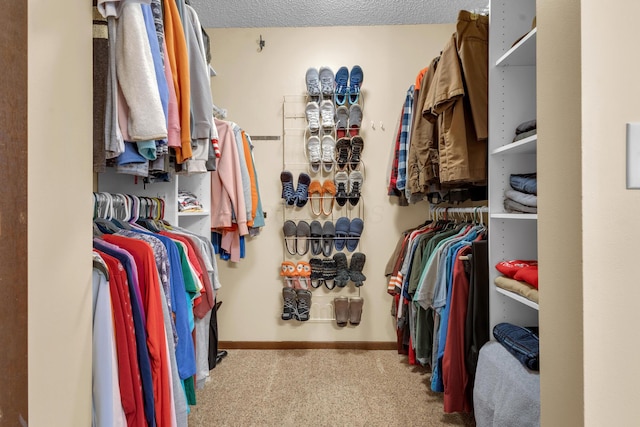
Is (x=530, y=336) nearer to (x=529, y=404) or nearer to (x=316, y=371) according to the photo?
(x=529, y=404)

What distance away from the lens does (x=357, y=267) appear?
326 centimetres

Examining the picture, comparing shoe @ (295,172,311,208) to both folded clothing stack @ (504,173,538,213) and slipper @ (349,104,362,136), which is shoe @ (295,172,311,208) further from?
folded clothing stack @ (504,173,538,213)

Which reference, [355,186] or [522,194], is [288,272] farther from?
[522,194]

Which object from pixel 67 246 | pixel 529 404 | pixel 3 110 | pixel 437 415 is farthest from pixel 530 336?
pixel 3 110

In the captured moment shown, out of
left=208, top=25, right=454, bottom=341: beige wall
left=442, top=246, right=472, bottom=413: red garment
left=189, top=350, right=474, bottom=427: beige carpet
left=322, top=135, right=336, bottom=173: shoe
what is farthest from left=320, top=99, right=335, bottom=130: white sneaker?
left=189, top=350, right=474, bottom=427: beige carpet

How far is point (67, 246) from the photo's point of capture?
831 millimetres

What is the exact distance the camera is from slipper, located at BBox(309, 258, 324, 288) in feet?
10.7

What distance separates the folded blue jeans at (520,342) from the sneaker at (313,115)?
2.06m

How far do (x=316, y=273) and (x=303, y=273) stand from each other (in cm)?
11

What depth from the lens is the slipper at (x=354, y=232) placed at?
3262 millimetres

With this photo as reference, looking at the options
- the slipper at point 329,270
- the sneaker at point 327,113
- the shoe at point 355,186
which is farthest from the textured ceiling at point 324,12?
the slipper at point 329,270

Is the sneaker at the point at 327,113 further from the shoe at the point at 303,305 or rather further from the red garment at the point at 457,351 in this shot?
the red garment at the point at 457,351

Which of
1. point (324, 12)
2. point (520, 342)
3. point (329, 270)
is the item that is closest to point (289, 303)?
point (329, 270)

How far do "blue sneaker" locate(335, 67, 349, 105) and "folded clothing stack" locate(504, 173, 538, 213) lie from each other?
1793mm
